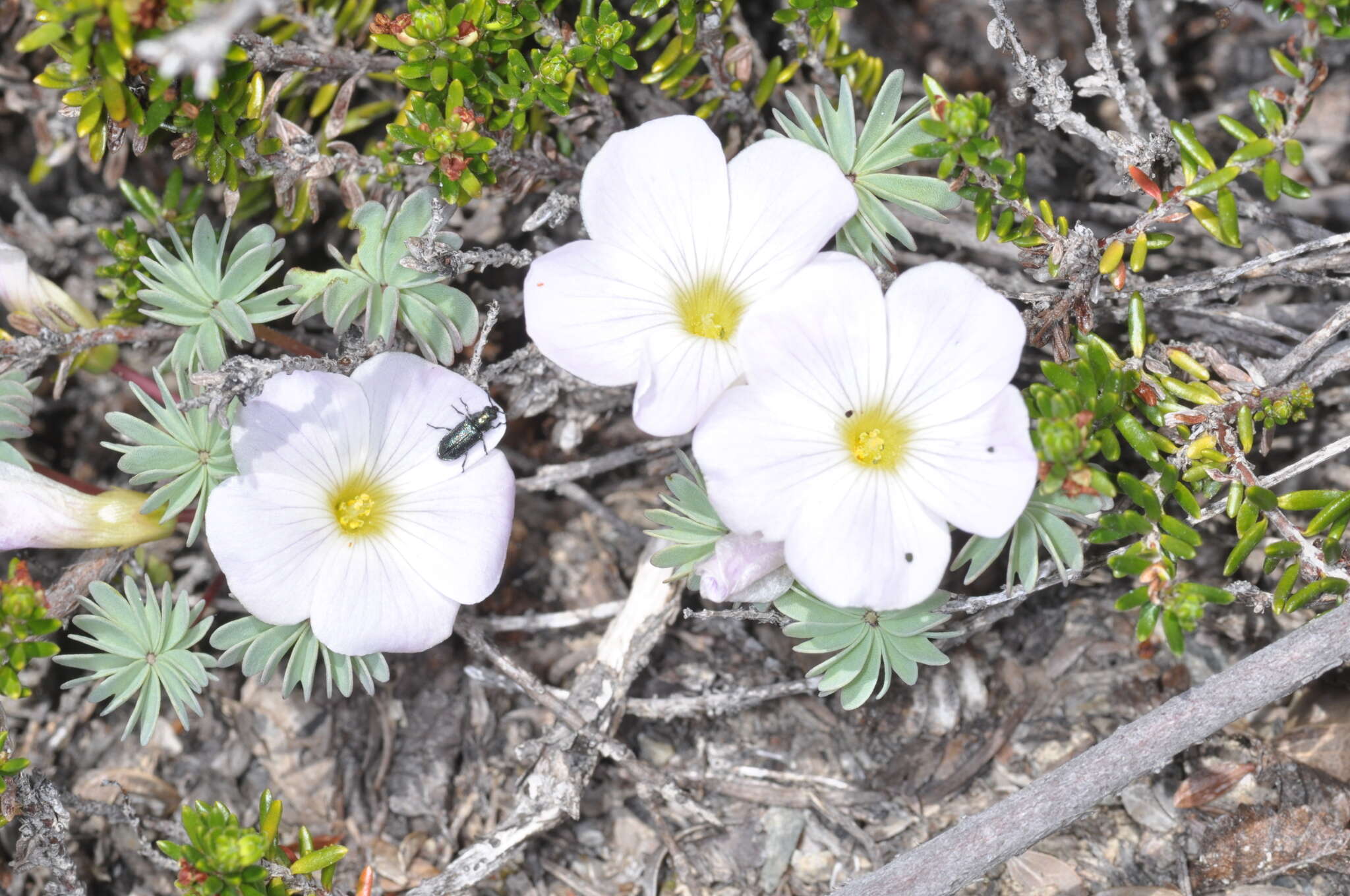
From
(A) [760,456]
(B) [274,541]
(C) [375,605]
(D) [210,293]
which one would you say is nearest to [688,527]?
(A) [760,456]

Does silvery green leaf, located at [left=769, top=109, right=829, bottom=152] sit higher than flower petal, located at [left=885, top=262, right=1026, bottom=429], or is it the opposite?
silvery green leaf, located at [left=769, top=109, right=829, bottom=152]

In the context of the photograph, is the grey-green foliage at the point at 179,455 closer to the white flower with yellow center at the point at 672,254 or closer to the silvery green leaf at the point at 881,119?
the white flower with yellow center at the point at 672,254

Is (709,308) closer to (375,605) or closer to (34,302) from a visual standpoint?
(375,605)

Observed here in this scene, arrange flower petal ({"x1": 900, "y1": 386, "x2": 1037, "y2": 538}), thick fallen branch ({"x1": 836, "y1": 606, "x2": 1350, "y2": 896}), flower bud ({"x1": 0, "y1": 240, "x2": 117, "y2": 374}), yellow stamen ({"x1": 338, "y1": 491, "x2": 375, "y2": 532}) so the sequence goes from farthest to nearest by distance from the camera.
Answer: flower bud ({"x1": 0, "y1": 240, "x2": 117, "y2": 374}) < yellow stamen ({"x1": 338, "y1": 491, "x2": 375, "y2": 532}) < thick fallen branch ({"x1": 836, "y1": 606, "x2": 1350, "y2": 896}) < flower petal ({"x1": 900, "y1": 386, "x2": 1037, "y2": 538})

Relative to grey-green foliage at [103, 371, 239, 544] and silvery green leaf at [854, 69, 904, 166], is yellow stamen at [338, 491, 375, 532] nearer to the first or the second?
grey-green foliage at [103, 371, 239, 544]

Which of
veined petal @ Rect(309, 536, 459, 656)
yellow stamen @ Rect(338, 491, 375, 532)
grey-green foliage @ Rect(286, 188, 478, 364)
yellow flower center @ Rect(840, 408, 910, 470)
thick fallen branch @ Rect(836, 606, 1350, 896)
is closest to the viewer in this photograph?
thick fallen branch @ Rect(836, 606, 1350, 896)

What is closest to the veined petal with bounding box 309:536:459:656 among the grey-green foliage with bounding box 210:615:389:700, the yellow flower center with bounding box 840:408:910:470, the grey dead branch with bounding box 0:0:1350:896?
the grey-green foliage with bounding box 210:615:389:700

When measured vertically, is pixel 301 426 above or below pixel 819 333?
below

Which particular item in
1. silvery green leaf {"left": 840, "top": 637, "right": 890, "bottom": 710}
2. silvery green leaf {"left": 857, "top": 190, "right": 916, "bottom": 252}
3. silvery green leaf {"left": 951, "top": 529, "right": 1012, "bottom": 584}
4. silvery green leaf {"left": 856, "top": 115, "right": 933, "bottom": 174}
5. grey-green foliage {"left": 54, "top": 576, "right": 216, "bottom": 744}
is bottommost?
grey-green foliage {"left": 54, "top": 576, "right": 216, "bottom": 744}
